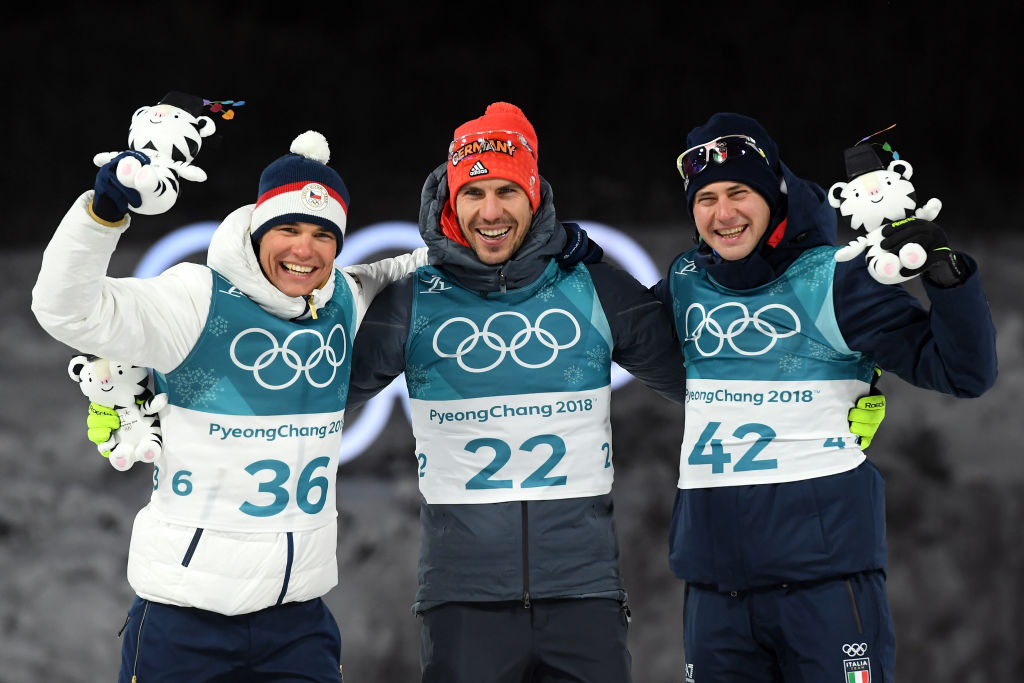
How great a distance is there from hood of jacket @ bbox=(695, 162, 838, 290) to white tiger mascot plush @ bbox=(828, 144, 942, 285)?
0.18 m

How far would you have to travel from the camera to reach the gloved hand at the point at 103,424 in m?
2.29

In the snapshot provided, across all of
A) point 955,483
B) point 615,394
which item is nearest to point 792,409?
point 615,394

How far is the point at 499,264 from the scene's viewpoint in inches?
99.3

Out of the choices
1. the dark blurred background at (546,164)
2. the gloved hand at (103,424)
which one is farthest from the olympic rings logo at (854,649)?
the dark blurred background at (546,164)

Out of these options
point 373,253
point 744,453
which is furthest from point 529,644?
point 373,253

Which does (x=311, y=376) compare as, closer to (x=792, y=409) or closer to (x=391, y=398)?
(x=792, y=409)

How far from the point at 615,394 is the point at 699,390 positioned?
2078 mm

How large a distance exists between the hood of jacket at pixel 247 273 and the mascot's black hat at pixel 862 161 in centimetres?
122

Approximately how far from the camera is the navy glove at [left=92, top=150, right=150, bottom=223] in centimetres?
194

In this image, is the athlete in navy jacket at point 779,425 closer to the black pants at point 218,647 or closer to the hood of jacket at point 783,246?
the hood of jacket at point 783,246

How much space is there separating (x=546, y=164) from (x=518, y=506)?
240cm

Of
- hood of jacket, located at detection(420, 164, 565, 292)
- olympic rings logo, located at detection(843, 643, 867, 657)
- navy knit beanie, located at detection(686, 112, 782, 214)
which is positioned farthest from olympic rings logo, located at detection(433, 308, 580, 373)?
olympic rings logo, located at detection(843, 643, 867, 657)

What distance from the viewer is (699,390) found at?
2.48m

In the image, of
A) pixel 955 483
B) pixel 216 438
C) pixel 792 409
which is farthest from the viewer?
pixel 955 483
